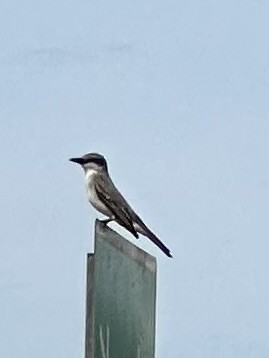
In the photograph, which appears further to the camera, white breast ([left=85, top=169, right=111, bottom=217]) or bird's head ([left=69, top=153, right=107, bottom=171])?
bird's head ([left=69, top=153, right=107, bottom=171])

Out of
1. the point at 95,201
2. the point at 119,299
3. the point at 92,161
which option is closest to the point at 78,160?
the point at 92,161

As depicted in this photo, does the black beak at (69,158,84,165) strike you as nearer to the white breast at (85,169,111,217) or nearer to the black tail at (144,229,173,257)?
the white breast at (85,169,111,217)

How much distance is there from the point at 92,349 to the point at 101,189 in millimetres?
9681

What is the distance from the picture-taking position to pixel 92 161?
15438 mm

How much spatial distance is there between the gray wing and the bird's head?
1.22ft

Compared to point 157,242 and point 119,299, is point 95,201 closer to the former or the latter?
point 157,242

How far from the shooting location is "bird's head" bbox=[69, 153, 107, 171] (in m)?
15.3

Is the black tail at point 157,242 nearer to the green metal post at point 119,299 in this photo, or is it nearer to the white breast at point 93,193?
the white breast at point 93,193

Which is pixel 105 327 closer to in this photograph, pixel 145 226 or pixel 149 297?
pixel 149 297

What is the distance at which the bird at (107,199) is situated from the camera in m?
13.5

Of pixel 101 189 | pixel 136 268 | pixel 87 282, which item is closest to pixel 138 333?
pixel 136 268

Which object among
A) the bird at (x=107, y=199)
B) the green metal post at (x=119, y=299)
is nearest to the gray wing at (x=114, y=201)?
the bird at (x=107, y=199)

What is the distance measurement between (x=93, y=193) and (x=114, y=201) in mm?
665

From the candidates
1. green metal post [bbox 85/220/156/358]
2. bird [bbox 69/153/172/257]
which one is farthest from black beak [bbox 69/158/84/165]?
green metal post [bbox 85/220/156/358]
